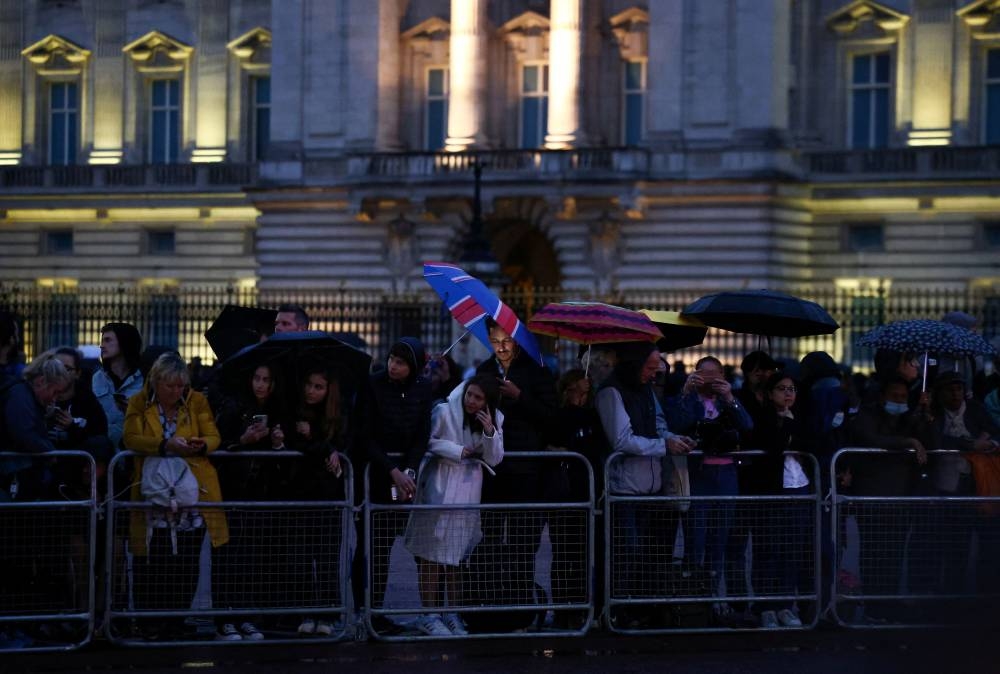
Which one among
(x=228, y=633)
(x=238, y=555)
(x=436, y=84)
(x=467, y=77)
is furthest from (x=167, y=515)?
(x=436, y=84)

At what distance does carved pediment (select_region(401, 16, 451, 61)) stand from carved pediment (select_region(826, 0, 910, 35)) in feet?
26.2

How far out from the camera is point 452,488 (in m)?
14.3

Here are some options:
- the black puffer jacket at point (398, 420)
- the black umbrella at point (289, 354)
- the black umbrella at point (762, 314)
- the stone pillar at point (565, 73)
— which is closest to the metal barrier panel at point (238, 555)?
the black puffer jacket at point (398, 420)

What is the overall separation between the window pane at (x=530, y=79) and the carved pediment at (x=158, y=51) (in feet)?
28.9

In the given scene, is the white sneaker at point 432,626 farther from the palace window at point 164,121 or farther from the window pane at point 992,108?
the palace window at point 164,121

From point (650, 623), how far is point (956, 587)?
2069 millimetres

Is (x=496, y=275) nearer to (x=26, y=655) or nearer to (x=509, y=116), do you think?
(x=509, y=116)

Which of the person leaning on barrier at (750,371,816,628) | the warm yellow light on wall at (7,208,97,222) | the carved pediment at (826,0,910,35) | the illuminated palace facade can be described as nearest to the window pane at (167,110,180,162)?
the illuminated palace facade

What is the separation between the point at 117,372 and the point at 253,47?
35.9 m

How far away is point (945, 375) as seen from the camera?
15.9 m

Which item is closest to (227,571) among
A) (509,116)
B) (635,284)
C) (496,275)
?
(496,275)

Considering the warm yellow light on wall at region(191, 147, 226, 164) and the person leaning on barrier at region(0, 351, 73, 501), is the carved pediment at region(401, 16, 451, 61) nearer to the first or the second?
the warm yellow light on wall at region(191, 147, 226, 164)

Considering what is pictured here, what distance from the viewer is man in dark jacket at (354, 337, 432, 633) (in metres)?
14.1

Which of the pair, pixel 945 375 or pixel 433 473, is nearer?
pixel 433 473
